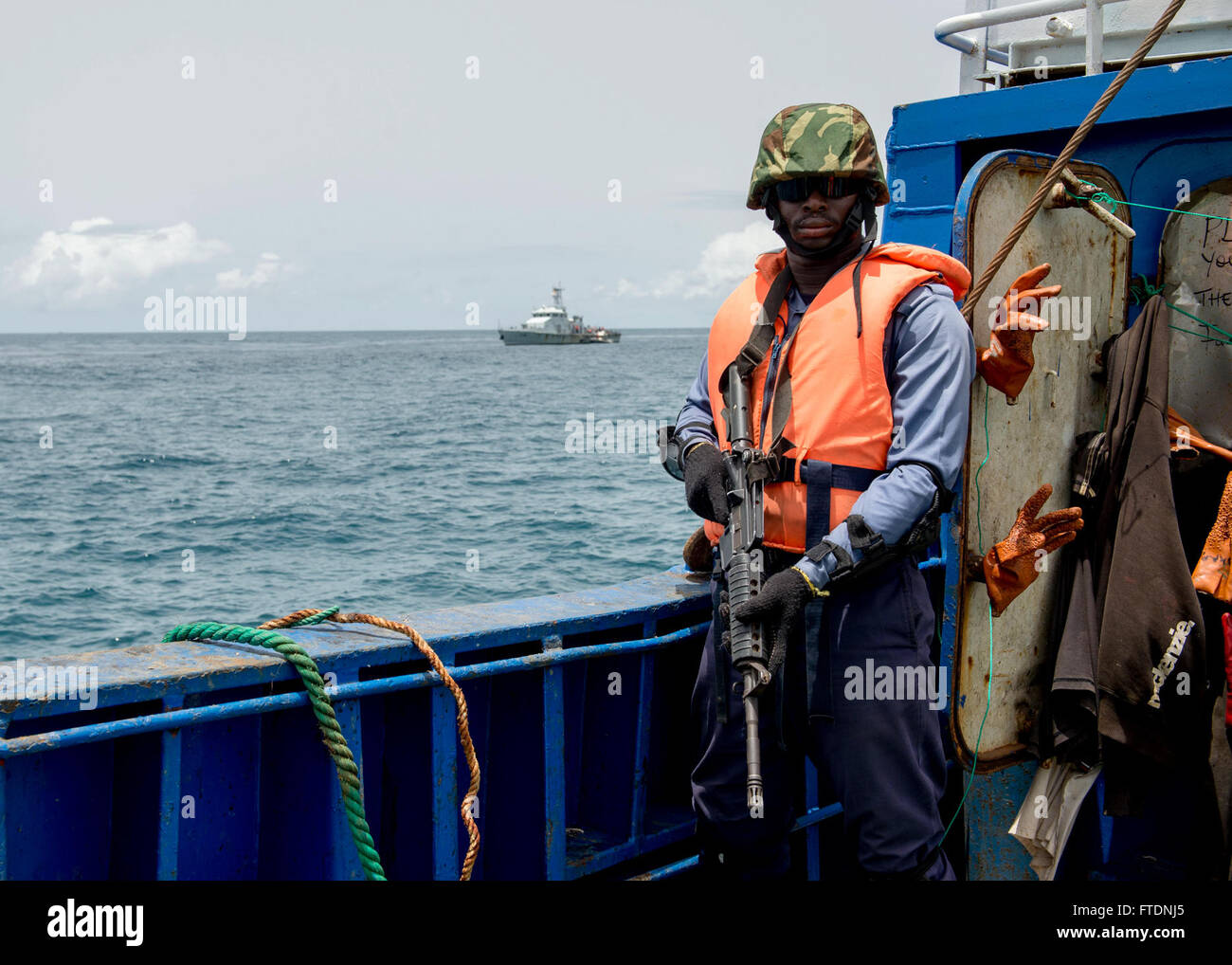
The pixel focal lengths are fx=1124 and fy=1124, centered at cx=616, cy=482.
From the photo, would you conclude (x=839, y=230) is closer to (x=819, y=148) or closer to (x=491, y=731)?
(x=819, y=148)

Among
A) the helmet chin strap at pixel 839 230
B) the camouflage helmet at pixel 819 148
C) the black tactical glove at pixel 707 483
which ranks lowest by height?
the black tactical glove at pixel 707 483

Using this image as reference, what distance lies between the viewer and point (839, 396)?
2.85m

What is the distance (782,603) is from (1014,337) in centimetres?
119

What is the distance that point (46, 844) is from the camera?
99.4 inches

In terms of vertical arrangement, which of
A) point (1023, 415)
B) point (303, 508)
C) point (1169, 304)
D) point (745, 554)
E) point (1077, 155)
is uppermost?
point (1077, 155)

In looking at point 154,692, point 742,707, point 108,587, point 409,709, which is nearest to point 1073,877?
point 742,707

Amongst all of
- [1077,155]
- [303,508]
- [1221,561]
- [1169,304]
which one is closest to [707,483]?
[1221,561]

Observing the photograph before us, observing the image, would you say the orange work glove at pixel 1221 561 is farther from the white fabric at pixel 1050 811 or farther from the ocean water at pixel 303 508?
the ocean water at pixel 303 508

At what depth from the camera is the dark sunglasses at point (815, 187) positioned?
2900 millimetres

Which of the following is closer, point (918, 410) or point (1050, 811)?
point (918, 410)

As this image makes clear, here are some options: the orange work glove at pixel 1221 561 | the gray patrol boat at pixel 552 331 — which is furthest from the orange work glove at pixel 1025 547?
the gray patrol boat at pixel 552 331

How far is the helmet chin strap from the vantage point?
2.98 metres

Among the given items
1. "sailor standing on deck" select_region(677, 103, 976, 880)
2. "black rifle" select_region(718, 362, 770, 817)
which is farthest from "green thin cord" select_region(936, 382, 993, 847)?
"black rifle" select_region(718, 362, 770, 817)

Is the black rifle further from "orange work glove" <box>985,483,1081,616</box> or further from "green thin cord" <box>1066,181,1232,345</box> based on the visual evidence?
"green thin cord" <box>1066,181,1232,345</box>
